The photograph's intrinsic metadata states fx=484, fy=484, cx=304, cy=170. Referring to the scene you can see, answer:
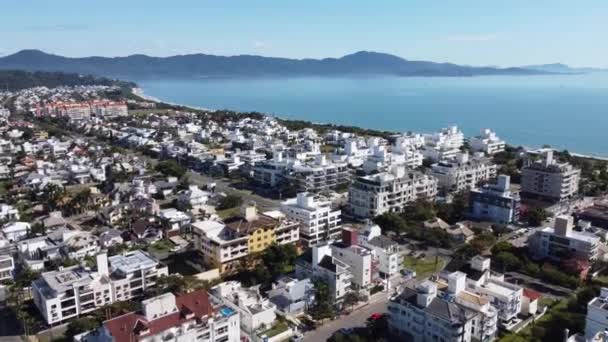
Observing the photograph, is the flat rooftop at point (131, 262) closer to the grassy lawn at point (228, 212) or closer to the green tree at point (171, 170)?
the grassy lawn at point (228, 212)

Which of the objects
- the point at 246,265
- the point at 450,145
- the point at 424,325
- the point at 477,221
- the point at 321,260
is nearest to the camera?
the point at 424,325

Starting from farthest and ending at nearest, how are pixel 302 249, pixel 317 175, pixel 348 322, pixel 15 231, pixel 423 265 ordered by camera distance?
pixel 317 175 → pixel 15 231 → pixel 302 249 → pixel 423 265 → pixel 348 322

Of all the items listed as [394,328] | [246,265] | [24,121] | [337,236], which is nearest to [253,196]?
[337,236]

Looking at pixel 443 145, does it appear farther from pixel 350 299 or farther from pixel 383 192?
pixel 350 299

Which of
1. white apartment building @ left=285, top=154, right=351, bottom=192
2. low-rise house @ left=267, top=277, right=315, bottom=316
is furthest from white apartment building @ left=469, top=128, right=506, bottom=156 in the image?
low-rise house @ left=267, top=277, right=315, bottom=316

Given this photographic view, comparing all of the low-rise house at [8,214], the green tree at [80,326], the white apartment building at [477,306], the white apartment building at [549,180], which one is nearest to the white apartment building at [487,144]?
the white apartment building at [549,180]

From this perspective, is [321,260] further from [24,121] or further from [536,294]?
[24,121]

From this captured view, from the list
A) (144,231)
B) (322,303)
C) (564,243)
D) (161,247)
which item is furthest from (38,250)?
(564,243)

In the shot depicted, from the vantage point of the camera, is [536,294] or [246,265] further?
[246,265]
